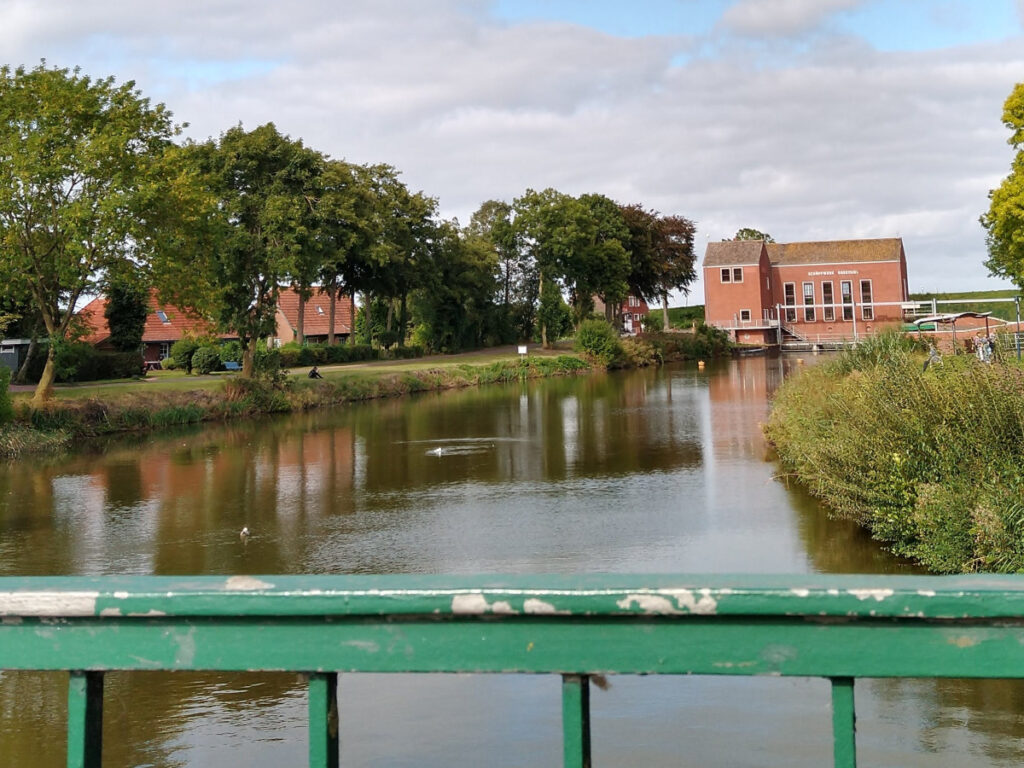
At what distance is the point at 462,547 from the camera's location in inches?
491

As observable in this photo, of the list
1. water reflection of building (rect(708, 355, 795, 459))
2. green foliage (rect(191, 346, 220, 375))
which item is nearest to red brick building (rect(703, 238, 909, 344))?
water reflection of building (rect(708, 355, 795, 459))

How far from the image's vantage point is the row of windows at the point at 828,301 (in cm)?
8062

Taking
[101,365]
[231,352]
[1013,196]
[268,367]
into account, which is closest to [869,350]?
[1013,196]

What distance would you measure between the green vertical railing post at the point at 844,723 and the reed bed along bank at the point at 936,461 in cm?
738

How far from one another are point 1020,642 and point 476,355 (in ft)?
181

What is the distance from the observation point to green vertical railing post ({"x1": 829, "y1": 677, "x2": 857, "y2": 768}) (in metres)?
1.50

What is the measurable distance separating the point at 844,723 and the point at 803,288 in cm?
8439

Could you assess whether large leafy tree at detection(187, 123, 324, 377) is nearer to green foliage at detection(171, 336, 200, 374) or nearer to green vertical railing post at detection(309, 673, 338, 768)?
green foliage at detection(171, 336, 200, 374)

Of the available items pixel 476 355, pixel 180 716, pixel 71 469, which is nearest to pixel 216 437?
pixel 71 469

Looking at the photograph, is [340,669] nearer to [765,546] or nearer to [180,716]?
[180,716]

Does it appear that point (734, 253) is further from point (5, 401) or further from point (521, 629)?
point (521, 629)

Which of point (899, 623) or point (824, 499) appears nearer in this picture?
point (899, 623)

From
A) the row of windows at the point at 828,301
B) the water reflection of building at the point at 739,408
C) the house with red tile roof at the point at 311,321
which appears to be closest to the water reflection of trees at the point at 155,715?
the water reflection of building at the point at 739,408

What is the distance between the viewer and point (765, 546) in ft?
39.1
